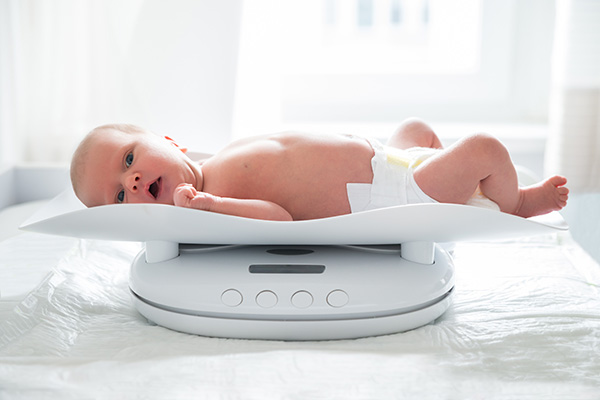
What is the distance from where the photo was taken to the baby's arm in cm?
81

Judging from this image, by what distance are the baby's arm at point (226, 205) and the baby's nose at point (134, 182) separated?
0.08 m

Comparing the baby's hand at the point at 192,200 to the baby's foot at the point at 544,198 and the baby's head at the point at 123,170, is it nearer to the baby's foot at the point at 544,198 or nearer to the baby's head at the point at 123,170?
the baby's head at the point at 123,170

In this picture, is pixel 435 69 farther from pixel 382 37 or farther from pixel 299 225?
pixel 299 225

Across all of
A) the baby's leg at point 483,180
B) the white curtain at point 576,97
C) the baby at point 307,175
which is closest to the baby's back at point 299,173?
the baby at point 307,175

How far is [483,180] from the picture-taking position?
0.91 meters

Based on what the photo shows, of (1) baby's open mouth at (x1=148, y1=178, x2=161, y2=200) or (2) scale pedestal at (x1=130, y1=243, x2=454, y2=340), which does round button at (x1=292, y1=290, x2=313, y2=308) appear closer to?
(2) scale pedestal at (x1=130, y1=243, x2=454, y2=340)

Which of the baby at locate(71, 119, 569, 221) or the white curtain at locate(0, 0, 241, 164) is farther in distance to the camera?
the white curtain at locate(0, 0, 241, 164)

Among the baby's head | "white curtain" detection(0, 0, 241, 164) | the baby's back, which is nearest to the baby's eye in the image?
the baby's head

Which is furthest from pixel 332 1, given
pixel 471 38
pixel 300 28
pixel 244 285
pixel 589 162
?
pixel 244 285

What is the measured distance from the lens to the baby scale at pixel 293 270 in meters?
0.74

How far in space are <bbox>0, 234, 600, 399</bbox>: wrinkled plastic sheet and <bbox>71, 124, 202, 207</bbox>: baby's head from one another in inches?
6.0

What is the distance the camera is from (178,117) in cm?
162

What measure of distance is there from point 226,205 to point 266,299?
0.14 m

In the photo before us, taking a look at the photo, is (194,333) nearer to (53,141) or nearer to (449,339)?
Result: (449,339)
